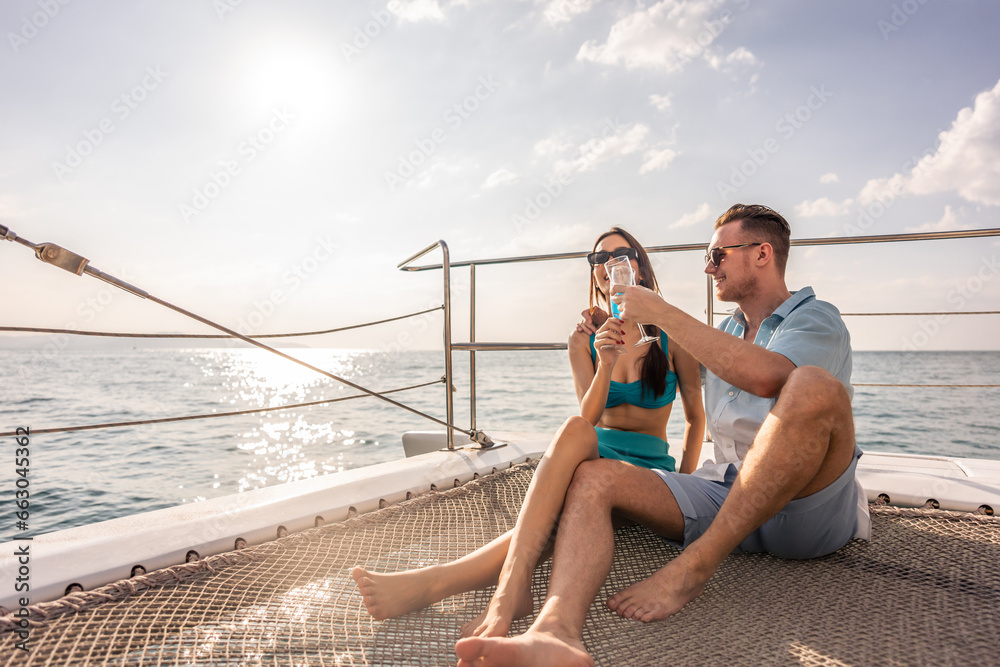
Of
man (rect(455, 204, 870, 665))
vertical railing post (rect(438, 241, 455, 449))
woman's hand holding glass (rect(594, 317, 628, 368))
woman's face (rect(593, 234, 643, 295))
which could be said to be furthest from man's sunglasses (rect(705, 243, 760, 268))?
vertical railing post (rect(438, 241, 455, 449))

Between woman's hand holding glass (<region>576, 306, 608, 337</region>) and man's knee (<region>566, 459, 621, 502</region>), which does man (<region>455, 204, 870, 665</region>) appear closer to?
man's knee (<region>566, 459, 621, 502</region>)

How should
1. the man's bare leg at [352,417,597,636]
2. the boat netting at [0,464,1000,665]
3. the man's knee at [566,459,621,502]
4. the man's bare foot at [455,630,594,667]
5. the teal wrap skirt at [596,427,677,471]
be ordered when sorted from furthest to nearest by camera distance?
the teal wrap skirt at [596,427,677,471] → the man's knee at [566,459,621,502] → the man's bare leg at [352,417,597,636] → the boat netting at [0,464,1000,665] → the man's bare foot at [455,630,594,667]

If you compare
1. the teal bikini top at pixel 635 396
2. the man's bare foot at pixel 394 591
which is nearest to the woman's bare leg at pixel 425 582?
the man's bare foot at pixel 394 591

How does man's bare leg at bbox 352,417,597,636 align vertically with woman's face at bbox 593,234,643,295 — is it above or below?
below

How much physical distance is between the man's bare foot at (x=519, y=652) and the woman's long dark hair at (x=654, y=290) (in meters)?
0.95

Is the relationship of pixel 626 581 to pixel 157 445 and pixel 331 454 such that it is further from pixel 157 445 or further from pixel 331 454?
pixel 157 445

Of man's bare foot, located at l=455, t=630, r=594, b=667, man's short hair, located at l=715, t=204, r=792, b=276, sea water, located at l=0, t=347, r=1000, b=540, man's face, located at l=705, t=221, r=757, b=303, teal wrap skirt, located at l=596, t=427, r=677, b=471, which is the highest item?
man's short hair, located at l=715, t=204, r=792, b=276

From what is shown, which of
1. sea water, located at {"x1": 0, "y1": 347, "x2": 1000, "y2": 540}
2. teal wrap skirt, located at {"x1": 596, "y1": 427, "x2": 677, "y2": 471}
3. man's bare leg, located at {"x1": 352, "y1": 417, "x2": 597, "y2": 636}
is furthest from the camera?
sea water, located at {"x1": 0, "y1": 347, "x2": 1000, "y2": 540}

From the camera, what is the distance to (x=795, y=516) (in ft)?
3.98

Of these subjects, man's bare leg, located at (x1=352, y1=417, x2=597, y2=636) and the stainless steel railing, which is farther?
the stainless steel railing

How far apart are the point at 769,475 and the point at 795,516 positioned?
25 cm

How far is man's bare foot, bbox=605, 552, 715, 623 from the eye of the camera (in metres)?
1.03

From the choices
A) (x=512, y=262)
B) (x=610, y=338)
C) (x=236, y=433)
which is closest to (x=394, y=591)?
(x=610, y=338)

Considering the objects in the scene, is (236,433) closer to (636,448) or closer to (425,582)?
(636,448)
